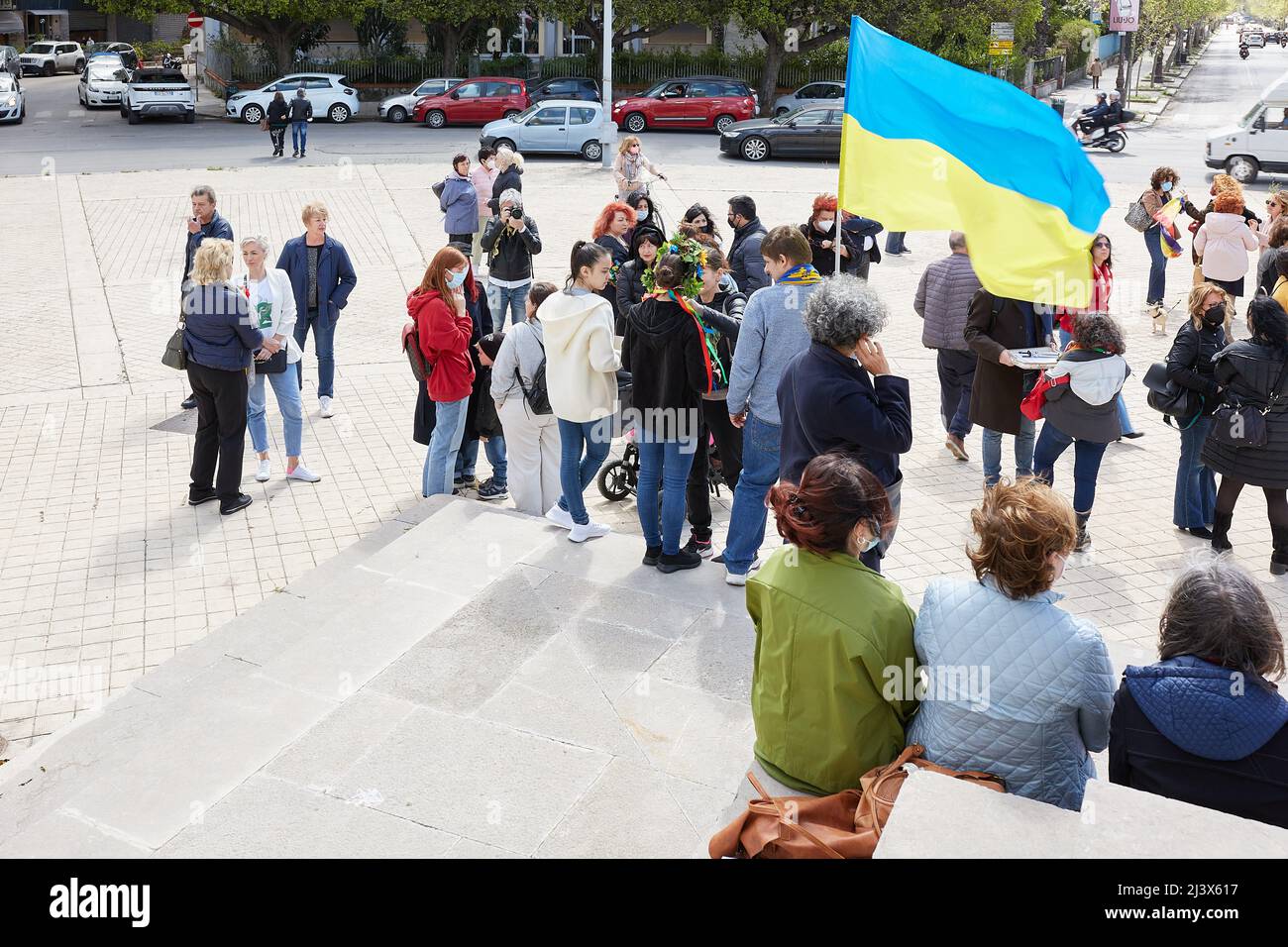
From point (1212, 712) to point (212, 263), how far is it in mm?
6438

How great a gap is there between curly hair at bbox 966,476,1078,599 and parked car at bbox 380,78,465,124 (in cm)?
3203

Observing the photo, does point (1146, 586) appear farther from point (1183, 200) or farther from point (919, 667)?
point (1183, 200)

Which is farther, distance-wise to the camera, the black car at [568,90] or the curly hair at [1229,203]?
the black car at [568,90]

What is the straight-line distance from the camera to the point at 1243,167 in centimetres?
2444

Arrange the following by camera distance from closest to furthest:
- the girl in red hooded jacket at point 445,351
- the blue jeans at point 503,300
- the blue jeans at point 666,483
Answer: the blue jeans at point 666,483
the girl in red hooded jacket at point 445,351
the blue jeans at point 503,300

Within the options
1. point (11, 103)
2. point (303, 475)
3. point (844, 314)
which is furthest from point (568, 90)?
point (844, 314)

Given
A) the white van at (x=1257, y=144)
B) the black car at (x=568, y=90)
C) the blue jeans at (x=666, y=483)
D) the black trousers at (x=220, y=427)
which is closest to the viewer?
the blue jeans at (x=666, y=483)

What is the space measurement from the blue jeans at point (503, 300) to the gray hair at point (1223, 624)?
8714 millimetres

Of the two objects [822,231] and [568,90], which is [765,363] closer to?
[822,231]

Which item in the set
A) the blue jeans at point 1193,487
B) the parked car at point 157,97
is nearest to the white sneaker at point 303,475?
the blue jeans at point 1193,487

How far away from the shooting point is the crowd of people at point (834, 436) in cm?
362

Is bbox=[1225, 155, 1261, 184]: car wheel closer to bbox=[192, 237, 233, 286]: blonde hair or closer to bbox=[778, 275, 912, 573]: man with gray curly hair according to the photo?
bbox=[192, 237, 233, 286]: blonde hair

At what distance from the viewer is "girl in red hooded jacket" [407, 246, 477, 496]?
7.89 meters

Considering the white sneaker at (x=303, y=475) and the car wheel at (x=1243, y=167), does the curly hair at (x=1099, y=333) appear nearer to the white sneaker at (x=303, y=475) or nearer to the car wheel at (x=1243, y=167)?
the white sneaker at (x=303, y=475)
